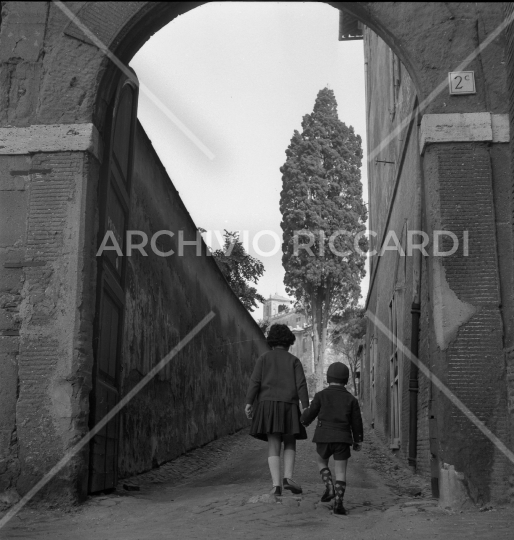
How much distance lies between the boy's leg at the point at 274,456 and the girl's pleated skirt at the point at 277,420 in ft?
0.21

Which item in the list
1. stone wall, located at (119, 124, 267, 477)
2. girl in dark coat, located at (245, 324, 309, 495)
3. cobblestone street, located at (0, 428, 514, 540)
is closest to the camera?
cobblestone street, located at (0, 428, 514, 540)

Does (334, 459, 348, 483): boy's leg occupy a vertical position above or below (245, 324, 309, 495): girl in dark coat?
below

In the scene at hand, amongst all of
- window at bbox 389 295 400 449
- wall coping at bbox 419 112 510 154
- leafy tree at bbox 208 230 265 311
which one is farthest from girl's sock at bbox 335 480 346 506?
leafy tree at bbox 208 230 265 311

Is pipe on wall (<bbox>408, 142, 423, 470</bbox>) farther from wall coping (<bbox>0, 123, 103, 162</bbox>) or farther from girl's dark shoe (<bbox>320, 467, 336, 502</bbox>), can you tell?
wall coping (<bbox>0, 123, 103, 162</bbox>)

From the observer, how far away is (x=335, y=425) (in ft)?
18.5

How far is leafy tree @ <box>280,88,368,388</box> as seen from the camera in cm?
2900

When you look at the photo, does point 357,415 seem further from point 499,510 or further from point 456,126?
point 456,126

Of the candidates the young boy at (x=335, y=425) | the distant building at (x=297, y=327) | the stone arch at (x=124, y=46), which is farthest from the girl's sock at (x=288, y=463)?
the distant building at (x=297, y=327)

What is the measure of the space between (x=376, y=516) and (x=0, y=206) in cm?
385

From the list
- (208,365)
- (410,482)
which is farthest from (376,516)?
(208,365)

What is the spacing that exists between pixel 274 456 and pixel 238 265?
61.7 ft

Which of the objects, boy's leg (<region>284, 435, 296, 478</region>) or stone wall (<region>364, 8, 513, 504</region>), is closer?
stone wall (<region>364, 8, 513, 504</region>)

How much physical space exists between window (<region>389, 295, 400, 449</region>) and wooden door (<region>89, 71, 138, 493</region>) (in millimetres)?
4803

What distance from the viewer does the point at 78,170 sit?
20.3 ft
